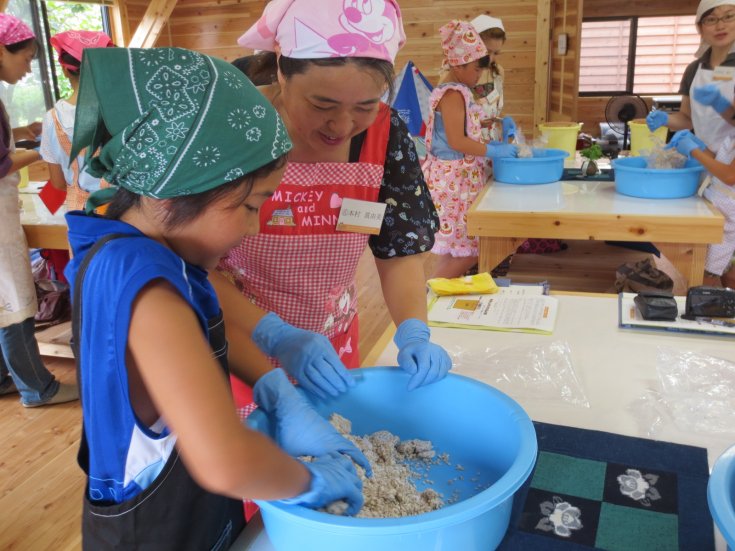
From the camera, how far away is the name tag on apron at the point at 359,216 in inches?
46.8

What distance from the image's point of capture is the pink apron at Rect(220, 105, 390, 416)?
117 cm

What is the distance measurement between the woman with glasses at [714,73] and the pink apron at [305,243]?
184cm

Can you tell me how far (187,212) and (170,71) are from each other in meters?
0.14

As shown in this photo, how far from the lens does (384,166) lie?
1.22 metres

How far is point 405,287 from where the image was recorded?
1.25 m

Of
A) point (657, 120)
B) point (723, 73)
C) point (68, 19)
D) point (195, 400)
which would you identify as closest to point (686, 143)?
point (723, 73)

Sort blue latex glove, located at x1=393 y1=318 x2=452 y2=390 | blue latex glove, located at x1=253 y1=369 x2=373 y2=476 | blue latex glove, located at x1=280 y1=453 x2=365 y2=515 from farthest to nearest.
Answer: blue latex glove, located at x1=393 y1=318 x2=452 y2=390, blue latex glove, located at x1=253 y1=369 x2=373 y2=476, blue latex glove, located at x1=280 y1=453 x2=365 y2=515

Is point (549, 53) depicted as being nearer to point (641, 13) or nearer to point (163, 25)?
point (641, 13)

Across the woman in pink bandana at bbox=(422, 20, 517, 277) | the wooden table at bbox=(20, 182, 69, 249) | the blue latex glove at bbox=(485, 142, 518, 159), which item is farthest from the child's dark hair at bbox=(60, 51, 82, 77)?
the blue latex glove at bbox=(485, 142, 518, 159)

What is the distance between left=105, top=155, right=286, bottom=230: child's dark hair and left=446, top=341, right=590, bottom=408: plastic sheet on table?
0.64 meters

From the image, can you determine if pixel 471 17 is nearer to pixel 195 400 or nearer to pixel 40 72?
pixel 40 72

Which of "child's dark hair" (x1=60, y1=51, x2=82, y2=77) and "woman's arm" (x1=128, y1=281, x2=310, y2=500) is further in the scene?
"child's dark hair" (x1=60, y1=51, x2=82, y2=77)

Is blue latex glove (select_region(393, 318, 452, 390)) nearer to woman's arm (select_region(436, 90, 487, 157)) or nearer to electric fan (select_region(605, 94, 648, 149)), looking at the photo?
woman's arm (select_region(436, 90, 487, 157))

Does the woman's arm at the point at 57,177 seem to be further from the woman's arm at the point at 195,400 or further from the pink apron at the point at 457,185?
the woman's arm at the point at 195,400
